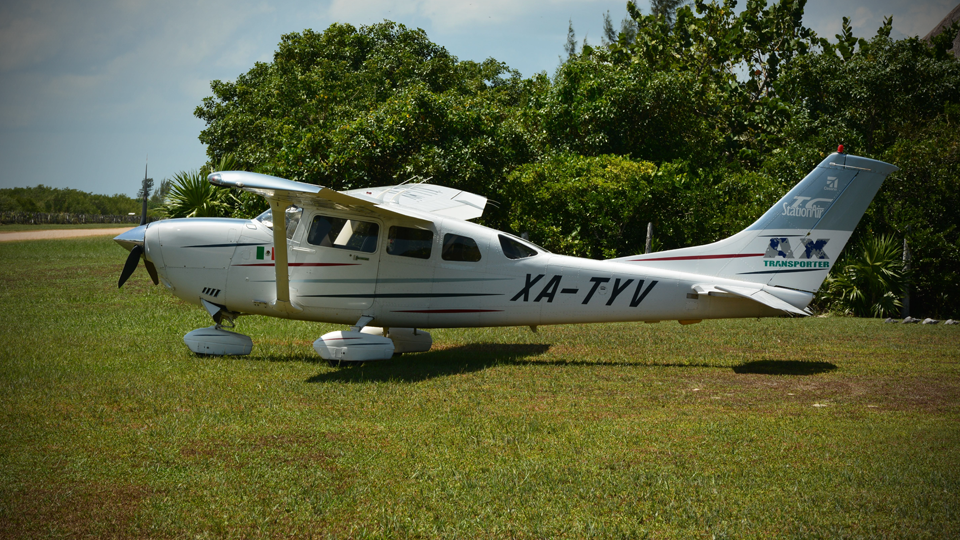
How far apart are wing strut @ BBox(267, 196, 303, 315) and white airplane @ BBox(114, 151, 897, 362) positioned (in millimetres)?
19

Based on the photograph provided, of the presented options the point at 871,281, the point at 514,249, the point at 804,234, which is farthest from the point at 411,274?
the point at 871,281

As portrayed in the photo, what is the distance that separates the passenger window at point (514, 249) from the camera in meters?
9.73

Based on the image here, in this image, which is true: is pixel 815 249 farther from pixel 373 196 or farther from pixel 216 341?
pixel 216 341

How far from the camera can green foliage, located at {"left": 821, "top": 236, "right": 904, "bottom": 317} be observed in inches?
590

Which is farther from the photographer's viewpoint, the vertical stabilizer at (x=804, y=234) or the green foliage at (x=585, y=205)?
the green foliage at (x=585, y=205)

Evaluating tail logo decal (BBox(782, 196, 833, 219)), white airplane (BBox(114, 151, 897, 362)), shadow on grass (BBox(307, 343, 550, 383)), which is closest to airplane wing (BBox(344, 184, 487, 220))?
white airplane (BBox(114, 151, 897, 362))

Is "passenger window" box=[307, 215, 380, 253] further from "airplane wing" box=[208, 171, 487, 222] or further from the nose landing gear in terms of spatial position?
the nose landing gear

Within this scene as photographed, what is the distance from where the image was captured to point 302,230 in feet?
32.2

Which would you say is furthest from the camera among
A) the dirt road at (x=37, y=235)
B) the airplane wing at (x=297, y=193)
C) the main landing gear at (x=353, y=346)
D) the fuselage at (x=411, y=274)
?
the dirt road at (x=37, y=235)

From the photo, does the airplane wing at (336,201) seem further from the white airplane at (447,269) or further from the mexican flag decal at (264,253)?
the mexican flag decal at (264,253)

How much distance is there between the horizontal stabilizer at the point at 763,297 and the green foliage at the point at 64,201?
8248cm

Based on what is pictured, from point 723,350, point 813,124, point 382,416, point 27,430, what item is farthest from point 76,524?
point 813,124

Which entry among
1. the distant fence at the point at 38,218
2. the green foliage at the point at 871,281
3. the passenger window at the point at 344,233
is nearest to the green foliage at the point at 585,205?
the green foliage at the point at 871,281

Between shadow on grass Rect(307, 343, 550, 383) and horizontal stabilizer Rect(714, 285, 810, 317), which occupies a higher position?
horizontal stabilizer Rect(714, 285, 810, 317)
